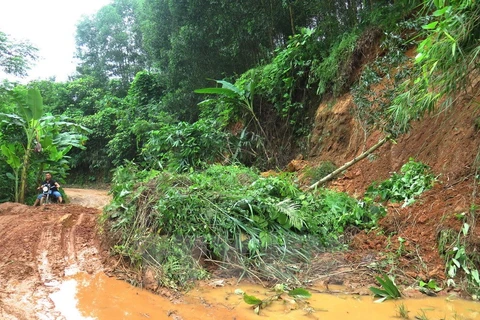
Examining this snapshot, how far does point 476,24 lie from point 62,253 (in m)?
5.31

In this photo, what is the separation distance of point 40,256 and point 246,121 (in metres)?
6.65

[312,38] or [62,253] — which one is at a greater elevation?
[312,38]

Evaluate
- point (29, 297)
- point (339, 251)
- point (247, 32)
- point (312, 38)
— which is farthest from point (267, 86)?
point (29, 297)

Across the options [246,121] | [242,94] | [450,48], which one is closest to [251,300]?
[450,48]

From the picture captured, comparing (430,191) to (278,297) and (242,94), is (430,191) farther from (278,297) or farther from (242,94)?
(242,94)

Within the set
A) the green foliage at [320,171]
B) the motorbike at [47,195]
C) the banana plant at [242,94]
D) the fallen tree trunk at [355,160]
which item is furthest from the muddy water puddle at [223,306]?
the motorbike at [47,195]

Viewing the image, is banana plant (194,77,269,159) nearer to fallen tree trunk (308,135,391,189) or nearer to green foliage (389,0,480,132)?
fallen tree trunk (308,135,391,189)

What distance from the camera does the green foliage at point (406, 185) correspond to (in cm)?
492

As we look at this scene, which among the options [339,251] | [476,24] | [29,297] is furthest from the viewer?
[339,251]

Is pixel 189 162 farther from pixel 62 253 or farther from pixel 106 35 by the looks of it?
pixel 106 35

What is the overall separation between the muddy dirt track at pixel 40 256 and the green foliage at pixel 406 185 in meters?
4.19

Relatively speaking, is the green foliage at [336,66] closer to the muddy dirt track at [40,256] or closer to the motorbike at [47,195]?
the muddy dirt track at [40,256]

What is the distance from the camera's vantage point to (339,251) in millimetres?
4324

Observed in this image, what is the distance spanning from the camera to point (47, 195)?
9.59 meters
